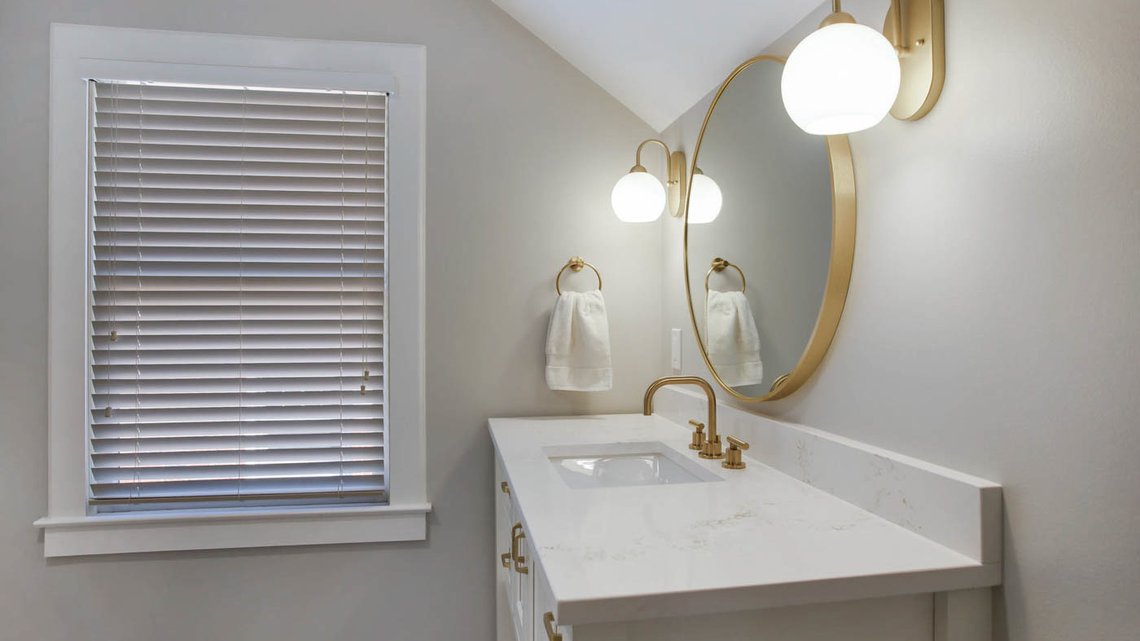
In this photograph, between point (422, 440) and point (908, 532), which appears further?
point (422, 440)

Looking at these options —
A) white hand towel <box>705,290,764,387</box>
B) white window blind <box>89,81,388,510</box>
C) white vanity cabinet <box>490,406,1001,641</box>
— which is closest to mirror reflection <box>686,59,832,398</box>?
white hand towel <box>705,290,764,387</box>

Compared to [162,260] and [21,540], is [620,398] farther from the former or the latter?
[21,540]

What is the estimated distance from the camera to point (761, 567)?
86 cm

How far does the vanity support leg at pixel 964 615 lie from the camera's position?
0.89 meters

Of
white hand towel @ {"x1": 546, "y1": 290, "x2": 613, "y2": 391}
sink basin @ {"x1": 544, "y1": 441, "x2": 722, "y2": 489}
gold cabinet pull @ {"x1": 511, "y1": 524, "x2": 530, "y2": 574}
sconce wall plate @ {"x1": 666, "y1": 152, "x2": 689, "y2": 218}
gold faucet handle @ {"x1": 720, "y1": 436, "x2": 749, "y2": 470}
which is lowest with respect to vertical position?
gold cabinet pull @ {"x1": 511, "y1": 524, "x2": 530, "y2": 574}

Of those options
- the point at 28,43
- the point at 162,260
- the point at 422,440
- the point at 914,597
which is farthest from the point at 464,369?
the point at 28,43

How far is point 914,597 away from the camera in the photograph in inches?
35.7

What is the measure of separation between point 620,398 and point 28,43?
2.00m

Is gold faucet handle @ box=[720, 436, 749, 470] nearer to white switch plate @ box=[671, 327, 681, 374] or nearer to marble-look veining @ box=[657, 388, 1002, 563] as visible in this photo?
marble-look veining @ box=[657, 388, 1002, 563]

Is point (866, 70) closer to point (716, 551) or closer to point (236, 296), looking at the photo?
point (716, 551)

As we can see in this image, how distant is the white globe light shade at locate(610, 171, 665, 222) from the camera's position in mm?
1898

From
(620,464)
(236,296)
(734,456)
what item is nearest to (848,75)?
(734,456)

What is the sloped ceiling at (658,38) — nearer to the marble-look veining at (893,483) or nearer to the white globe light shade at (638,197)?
the white globe light shade at (638,197)

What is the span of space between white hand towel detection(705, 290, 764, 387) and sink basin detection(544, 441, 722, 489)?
24cm
